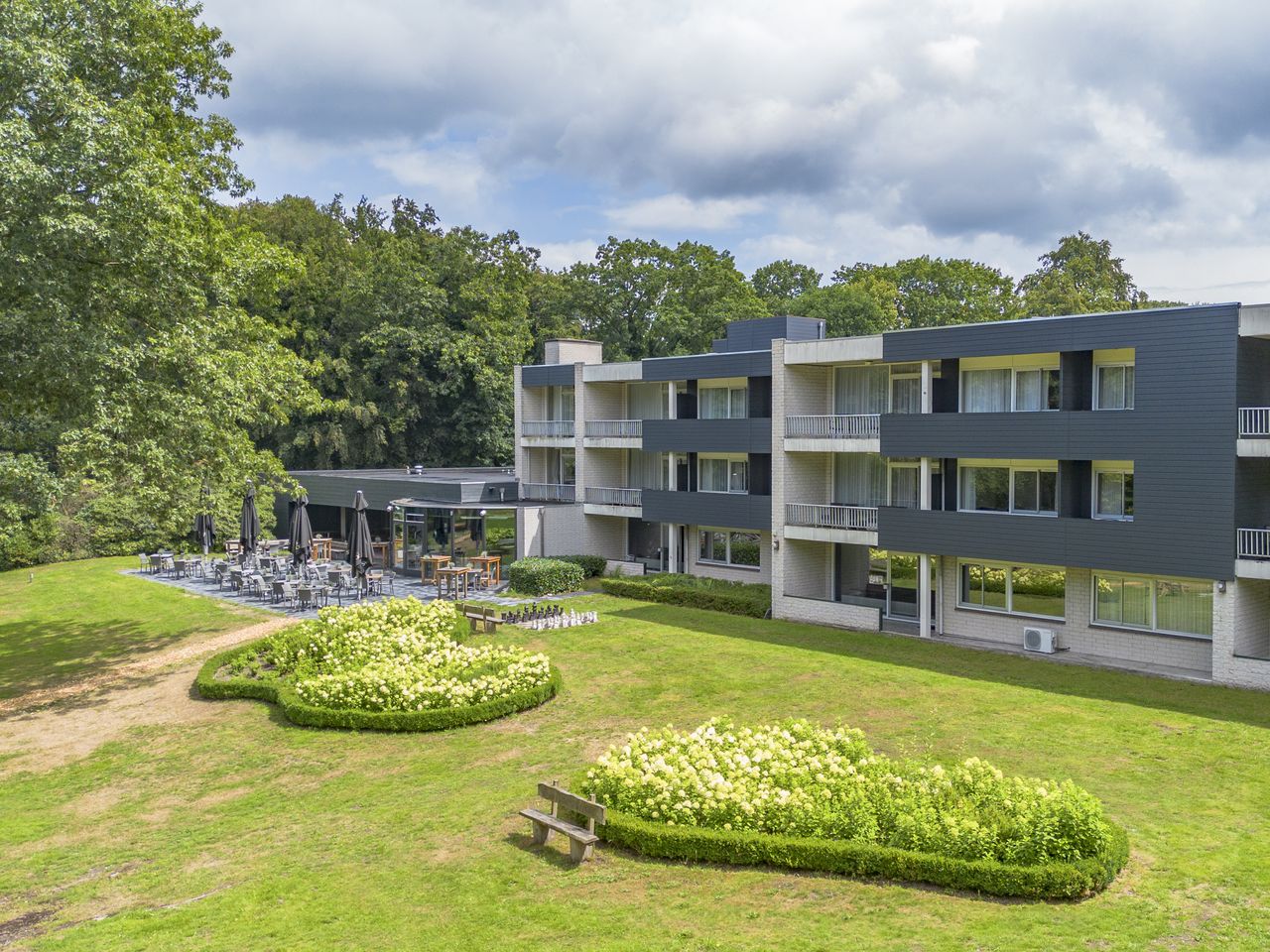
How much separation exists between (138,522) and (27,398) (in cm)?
2503

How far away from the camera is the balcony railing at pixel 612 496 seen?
37.9 metres

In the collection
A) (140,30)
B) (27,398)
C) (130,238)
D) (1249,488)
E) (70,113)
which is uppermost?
(140,30)

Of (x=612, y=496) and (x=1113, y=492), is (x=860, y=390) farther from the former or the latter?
(x=612, y=496)

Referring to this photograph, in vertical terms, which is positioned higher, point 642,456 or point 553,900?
point 642,456

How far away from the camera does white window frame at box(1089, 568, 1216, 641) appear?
23188 millimetres

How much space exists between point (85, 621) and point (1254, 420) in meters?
34.5

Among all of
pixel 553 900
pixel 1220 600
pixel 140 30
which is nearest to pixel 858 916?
pixel 553 900

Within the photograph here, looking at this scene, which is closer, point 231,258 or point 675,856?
point 675,856

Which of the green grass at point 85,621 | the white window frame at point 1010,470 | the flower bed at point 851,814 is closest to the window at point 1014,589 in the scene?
the white window frame at point 1010,470

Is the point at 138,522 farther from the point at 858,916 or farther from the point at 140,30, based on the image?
the point at 858,916

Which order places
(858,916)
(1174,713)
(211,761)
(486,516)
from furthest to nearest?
(486,516) → (1174,713) → (211,761) → (858,916)

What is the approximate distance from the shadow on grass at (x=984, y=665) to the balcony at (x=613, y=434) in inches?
326

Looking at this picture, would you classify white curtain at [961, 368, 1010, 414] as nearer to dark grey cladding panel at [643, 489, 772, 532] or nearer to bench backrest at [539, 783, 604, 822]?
dark grey cladding panel at [643, 489, 772, 532]

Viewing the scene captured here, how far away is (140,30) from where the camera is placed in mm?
25609
